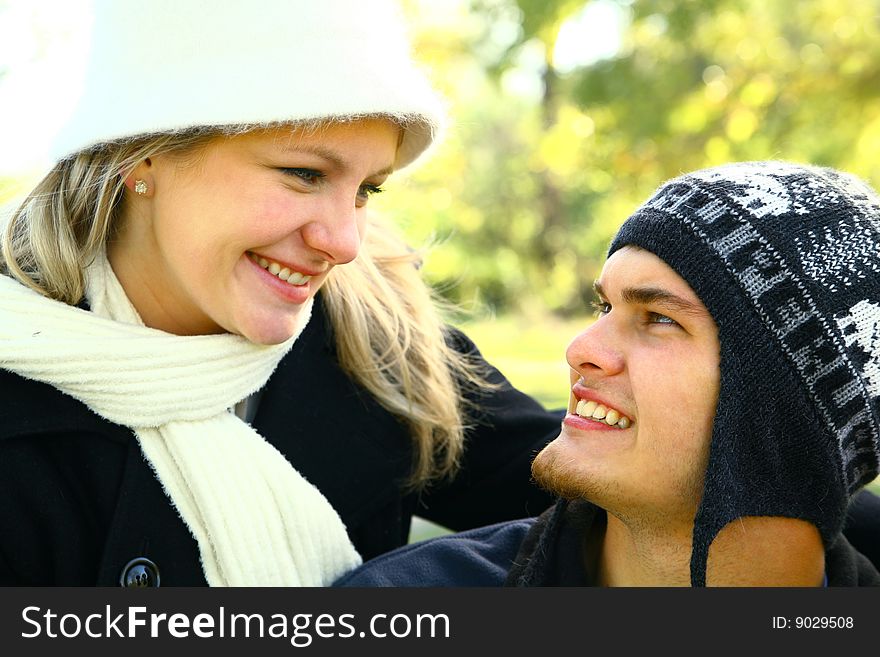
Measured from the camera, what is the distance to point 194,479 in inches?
109

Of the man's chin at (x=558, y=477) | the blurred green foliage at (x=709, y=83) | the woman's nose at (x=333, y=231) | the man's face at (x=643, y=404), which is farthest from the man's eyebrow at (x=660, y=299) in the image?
the blurred green foliage at (x=709, y=83)

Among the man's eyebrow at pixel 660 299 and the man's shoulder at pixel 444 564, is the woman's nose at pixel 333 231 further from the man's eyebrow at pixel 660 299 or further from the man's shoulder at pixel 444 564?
the man's shoulder at pixel 444 564

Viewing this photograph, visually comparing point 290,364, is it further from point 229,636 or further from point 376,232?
point 229,636

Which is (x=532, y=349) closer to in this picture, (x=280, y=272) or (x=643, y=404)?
(x=280, y=272)

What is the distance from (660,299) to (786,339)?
1.00 feet

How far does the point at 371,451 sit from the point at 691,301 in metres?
1.15

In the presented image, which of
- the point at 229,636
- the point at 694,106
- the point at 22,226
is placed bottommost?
the point at 229,636

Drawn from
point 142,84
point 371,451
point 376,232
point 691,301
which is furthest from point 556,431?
point 142,84

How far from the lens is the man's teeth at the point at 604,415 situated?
2.48 meters

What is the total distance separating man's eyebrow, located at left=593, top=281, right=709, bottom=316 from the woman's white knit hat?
2.50ft

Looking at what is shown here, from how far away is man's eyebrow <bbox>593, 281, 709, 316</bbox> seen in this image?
2.39 m

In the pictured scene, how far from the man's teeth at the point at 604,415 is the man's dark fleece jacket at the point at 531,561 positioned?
1.08 feet

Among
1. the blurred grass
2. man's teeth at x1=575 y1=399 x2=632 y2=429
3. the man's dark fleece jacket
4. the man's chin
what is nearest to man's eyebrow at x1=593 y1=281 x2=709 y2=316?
man's teeth at x1=575 y1=399 x2=632 y2=429

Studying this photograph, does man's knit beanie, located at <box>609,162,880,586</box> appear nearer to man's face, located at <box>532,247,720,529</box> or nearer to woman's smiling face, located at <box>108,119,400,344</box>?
man's face, located at <box>532,247,720,529</box>
